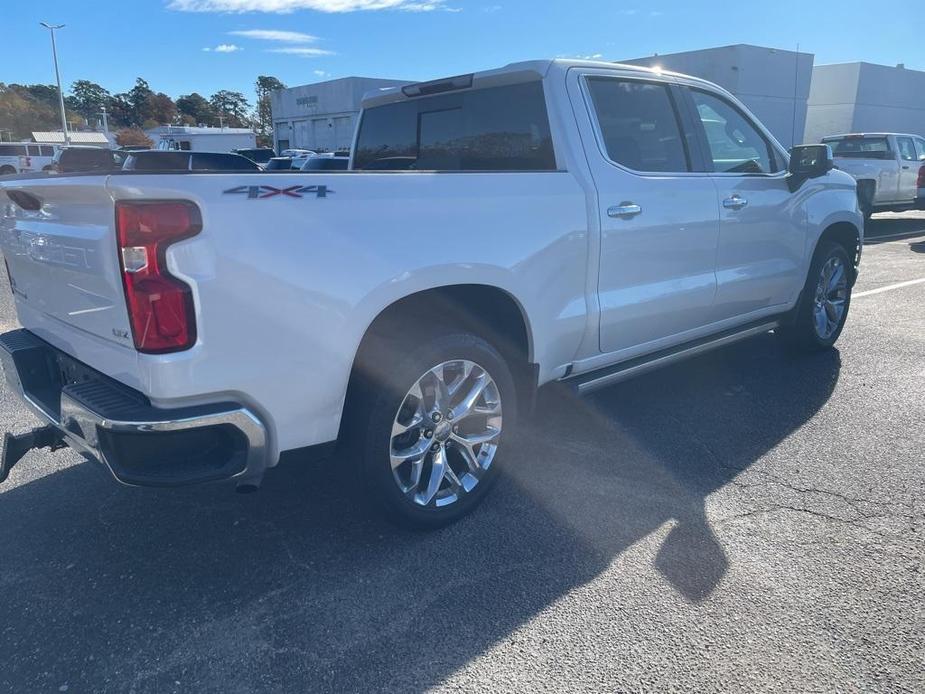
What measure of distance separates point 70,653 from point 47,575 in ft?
1.92

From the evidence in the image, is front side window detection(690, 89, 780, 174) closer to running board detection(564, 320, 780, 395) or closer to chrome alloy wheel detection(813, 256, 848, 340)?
running board detection(564, 320, 780, 395)

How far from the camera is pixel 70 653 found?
2.51 m

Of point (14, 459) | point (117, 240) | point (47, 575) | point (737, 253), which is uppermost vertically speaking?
point (117, 240)

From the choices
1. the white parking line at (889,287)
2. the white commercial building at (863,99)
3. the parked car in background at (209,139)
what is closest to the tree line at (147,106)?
the parked car in background at (209,139)

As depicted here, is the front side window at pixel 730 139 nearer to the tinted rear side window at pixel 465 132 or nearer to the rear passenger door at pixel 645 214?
the rear passenger door at pixel 645 214

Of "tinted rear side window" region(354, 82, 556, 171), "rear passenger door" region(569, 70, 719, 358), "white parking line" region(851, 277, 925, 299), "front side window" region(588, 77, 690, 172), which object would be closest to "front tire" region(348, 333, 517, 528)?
"rear passenger door" region(569, 70, 719, 358)

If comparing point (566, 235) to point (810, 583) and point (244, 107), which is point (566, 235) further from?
point (244, 107)

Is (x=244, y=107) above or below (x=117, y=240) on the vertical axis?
above

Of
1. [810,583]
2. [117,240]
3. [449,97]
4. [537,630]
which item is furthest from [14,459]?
[810,583]

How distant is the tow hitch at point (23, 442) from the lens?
9.69ft

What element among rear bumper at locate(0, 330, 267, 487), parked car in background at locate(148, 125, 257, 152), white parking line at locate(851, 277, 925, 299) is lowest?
white parking line at locate(851, 277, 925, 299)

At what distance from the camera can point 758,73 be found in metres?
29.3

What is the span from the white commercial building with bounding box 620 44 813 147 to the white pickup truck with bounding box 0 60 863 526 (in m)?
26.6

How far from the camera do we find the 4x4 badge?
2402 mm
